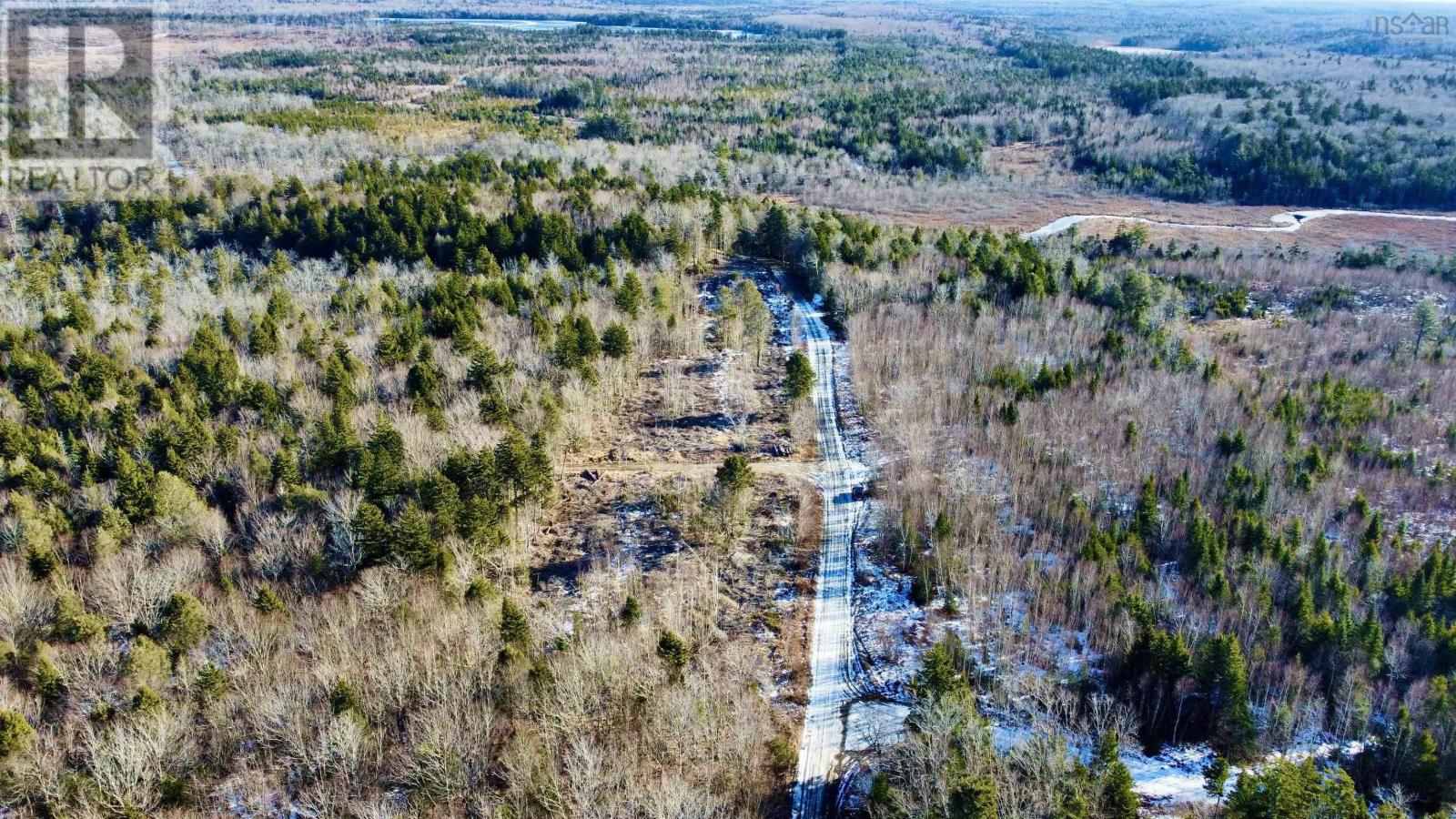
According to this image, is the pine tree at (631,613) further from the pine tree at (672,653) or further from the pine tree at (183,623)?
the pine tree at (183,623)

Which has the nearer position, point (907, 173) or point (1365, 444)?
point (1365, 444)

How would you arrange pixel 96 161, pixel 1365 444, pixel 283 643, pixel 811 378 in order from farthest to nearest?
1. pixel 96 161
2. pixel 811 378
3. pixel 1365 444
4. pixel 283 643

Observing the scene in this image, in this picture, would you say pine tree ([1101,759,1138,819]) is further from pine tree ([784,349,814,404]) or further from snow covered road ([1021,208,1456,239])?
snow covered road ([1021,208,1456,239])

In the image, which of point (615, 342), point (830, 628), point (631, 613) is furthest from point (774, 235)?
point (631, 613)

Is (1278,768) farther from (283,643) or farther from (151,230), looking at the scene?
(151,230)

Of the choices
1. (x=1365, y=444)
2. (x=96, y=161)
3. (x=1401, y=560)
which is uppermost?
(x=96, y=161)

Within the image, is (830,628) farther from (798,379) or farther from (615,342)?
(615,342)

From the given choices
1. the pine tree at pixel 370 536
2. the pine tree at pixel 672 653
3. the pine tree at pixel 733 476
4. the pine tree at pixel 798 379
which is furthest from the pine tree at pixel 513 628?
the pine tree at pixel 798 379

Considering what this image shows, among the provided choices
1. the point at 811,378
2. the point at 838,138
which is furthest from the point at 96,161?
the point at 838,138
